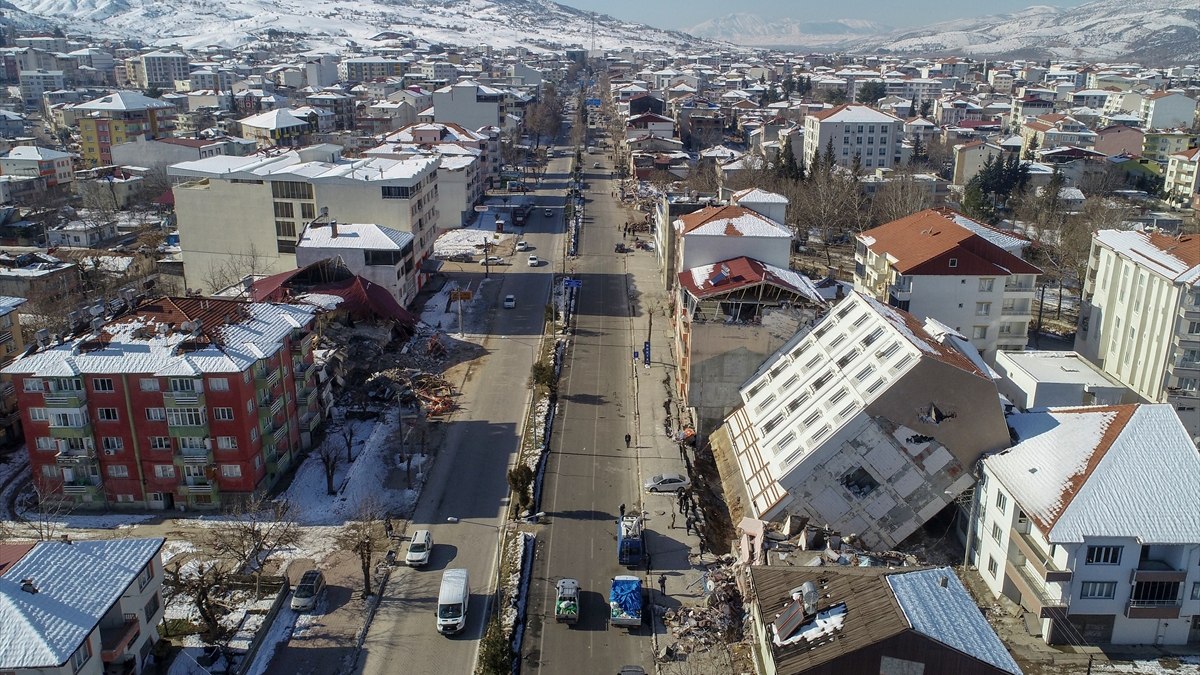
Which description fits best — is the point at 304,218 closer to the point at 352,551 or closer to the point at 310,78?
the point at 352,551

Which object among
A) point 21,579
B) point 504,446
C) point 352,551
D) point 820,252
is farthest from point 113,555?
point 820,252

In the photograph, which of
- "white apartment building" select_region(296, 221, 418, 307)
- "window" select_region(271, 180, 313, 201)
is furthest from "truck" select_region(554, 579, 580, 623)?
"window" select_region(271, 180, 313, 201)

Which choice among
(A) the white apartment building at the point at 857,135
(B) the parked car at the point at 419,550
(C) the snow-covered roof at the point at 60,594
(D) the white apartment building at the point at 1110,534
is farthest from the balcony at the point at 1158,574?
(A) the white apartment building at the point at 857,135

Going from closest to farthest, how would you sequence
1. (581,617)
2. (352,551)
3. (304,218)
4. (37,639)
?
(37,639) → (581,617) → (352,551) → (304,218)

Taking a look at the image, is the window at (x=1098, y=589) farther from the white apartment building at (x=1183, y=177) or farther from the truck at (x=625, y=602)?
the white apartment building at (x=1183, y=177)

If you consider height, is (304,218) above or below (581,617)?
above
